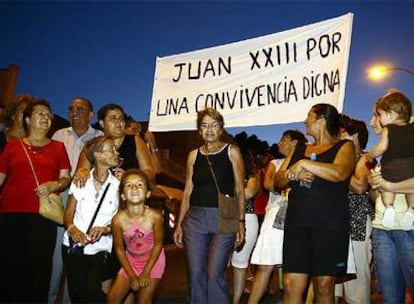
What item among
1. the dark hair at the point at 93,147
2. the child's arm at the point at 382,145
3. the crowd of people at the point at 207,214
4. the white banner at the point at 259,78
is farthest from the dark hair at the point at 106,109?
the child's arm at the point at 382,145

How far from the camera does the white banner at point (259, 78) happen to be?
4965 mm

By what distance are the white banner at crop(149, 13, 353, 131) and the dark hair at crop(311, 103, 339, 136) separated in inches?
15.4

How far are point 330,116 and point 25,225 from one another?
3.04 m

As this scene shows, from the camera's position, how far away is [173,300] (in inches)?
268

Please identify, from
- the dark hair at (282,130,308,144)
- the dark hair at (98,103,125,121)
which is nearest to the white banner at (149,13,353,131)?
the dark hair at (282,130,308,144)

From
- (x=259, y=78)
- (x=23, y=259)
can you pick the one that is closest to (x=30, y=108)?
(x=23, y=259)

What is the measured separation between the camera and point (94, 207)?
15.4 ft

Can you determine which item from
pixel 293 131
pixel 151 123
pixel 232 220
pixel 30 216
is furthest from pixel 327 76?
pixel 30 216

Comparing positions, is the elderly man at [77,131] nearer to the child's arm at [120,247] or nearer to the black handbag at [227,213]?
A: the child's arm at [120,247]

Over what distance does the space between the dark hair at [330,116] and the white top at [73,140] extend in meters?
2.84

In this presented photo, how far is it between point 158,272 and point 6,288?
1.45 m

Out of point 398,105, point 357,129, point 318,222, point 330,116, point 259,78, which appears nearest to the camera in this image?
point 398,105

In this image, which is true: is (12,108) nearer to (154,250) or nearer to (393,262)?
(154,250)

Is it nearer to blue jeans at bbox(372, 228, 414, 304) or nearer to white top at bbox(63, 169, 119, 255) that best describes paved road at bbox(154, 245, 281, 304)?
white top at bbox(63, 169, 119, 255)
